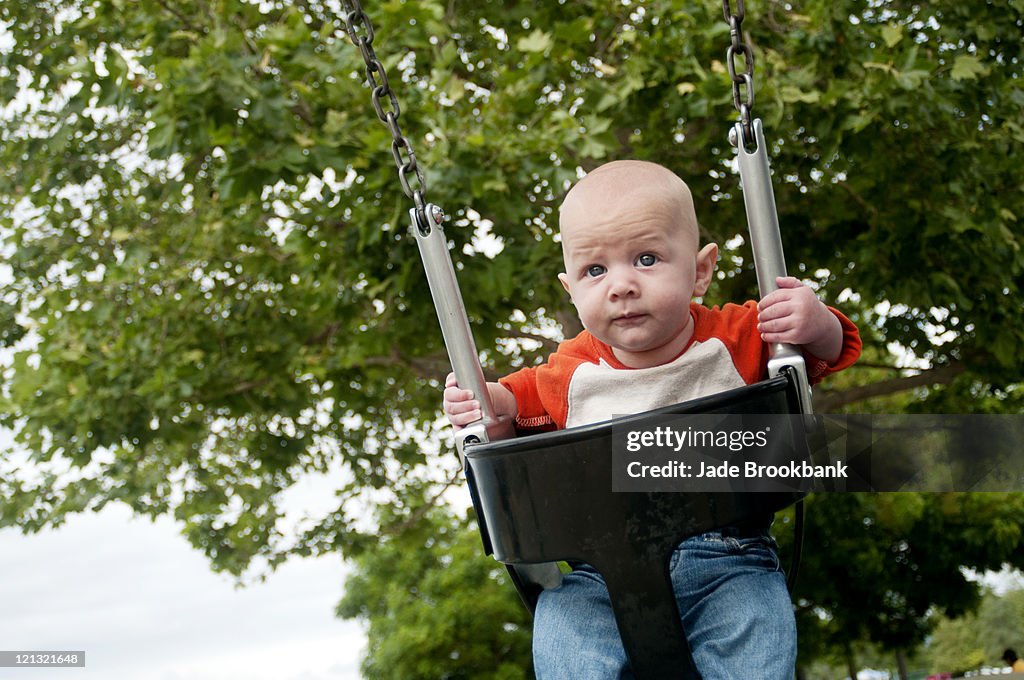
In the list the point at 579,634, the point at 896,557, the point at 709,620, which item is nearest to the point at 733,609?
the point at 709,620

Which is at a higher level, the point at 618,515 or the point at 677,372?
the point at 677,372

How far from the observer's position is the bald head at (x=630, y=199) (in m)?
1.35

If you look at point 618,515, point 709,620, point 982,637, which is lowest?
point 709,620

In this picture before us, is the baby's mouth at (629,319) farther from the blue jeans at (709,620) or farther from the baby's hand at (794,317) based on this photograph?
the blue jeans at (709,620)

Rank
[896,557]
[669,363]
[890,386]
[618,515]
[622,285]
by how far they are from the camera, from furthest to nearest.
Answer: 1. [896,557]
2. [890,386]
3. [669,363]
4. [622,285]
5. [618,515]

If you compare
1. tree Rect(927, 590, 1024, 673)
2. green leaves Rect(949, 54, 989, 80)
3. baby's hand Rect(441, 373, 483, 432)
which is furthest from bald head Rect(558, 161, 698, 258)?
tree Rect(927, 590, 1024, 673)

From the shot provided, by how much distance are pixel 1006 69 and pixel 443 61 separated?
2303 millimetres

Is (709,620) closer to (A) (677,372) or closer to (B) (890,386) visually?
(A) (677,372)

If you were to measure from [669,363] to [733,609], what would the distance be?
0.35 meters

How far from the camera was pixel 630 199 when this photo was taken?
1.36 m

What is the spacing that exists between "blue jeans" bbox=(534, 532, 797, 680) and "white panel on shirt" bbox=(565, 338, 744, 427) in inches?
8.1

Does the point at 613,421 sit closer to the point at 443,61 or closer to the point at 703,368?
the point at 703,368

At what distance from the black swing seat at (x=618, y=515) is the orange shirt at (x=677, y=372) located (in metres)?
0.16

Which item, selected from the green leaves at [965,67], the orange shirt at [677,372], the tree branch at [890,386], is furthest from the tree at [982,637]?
the orange shirt at [677,372]
